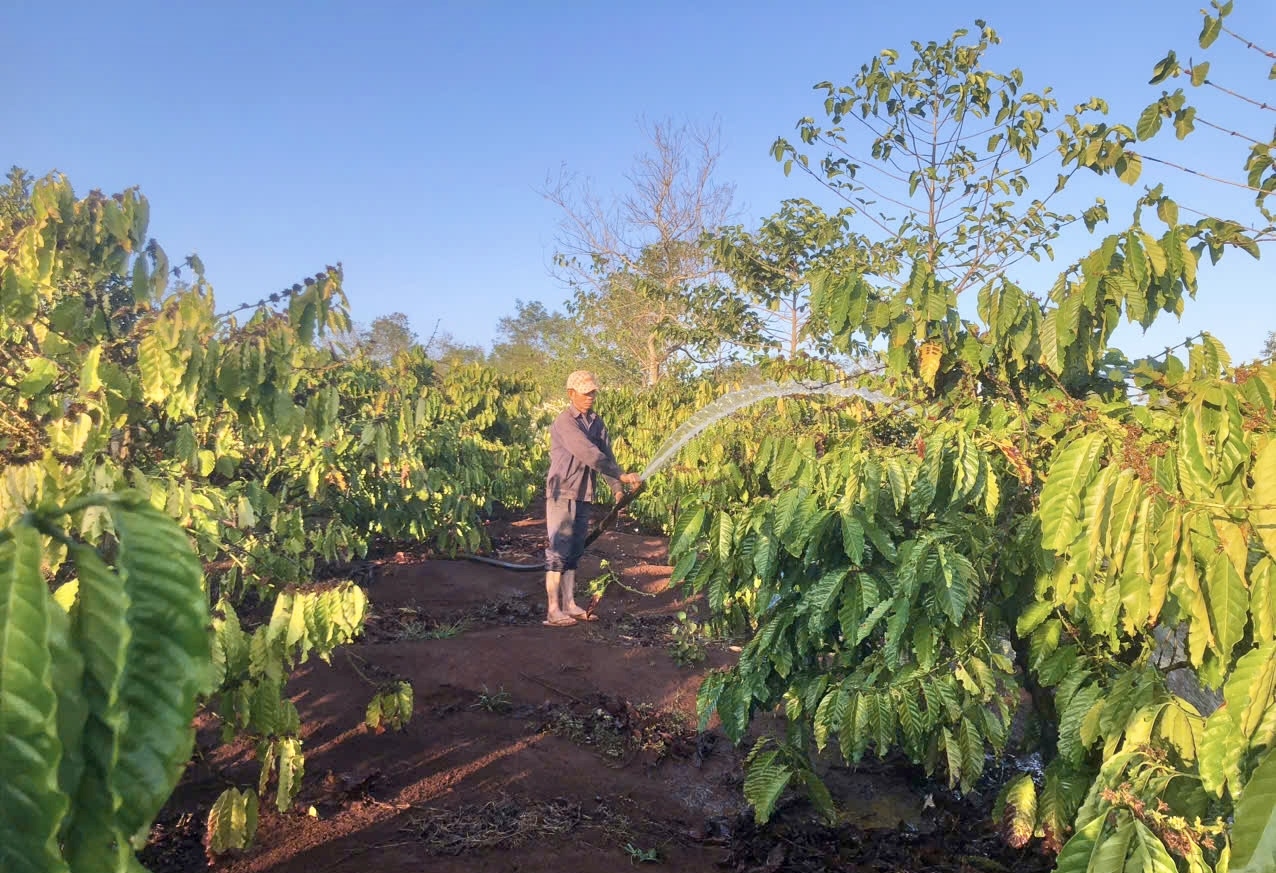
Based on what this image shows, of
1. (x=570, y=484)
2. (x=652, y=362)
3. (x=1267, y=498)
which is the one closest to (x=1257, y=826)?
(x=1267, y=498)

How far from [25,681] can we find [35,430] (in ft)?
9.17

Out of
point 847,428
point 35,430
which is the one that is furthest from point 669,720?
point 35,430

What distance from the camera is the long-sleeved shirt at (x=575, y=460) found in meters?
5.53

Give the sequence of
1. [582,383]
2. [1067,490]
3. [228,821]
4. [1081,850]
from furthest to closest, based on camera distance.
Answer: [582,383], [228,821], [1067,490], [1081,850]

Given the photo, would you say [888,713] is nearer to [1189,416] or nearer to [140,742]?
[1189,416]

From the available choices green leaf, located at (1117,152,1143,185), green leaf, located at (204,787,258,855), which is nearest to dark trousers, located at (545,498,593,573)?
green leaf, located at (204,787,258,855)

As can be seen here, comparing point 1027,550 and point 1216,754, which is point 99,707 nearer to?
point 1216,754

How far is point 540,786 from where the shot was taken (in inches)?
134

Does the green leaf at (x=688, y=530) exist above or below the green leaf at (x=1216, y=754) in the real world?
above

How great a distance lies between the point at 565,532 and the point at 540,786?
244 centimetres

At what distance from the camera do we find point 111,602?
25.0 inches

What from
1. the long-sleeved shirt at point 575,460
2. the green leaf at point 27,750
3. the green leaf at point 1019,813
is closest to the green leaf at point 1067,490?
the green leaf at point 1019,813

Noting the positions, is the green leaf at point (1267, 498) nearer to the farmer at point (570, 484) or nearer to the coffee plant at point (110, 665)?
the coffee plant at point (110, 665)

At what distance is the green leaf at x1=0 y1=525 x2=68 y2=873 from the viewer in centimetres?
57
